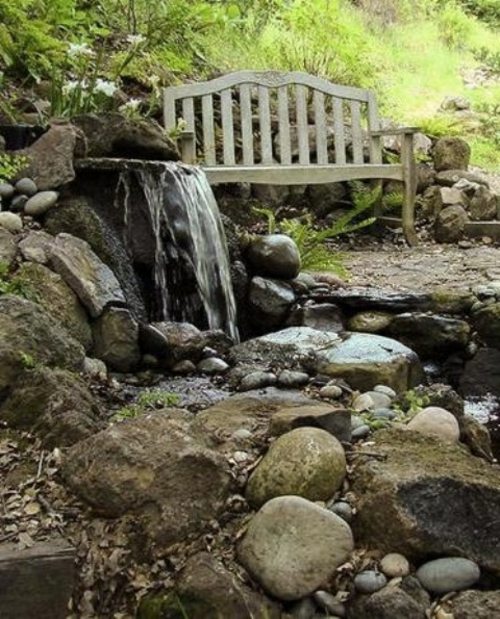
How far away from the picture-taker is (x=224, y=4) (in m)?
7.27

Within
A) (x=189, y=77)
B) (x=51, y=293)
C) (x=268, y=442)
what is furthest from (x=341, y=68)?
(x=268, y=442)

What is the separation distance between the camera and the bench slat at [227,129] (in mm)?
5520

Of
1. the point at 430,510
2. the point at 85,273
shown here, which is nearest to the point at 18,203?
the point at 85,273

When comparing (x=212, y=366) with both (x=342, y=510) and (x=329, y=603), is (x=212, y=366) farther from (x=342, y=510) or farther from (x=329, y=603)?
(x=329, y=603)

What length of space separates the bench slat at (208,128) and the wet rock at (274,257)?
1.54 meters

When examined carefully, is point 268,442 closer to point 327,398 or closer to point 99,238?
point 327,398

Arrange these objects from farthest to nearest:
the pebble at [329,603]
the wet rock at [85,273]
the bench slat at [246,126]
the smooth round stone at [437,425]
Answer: the bench slat at [246,126] < the wet rock at [85,273] < the smooth round stone at [437,425] < the pebble at [329,603]

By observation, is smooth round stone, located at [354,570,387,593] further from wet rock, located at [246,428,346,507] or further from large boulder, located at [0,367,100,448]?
large boulder, located at [0,367,100,448]

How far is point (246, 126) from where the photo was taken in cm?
564

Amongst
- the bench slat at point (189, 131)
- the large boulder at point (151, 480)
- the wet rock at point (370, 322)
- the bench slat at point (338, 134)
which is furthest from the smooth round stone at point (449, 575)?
Result: the bench slat at point (338, 134)

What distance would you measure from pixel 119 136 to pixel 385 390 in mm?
2100

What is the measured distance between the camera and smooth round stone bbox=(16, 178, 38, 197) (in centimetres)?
333

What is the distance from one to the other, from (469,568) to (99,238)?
236cm

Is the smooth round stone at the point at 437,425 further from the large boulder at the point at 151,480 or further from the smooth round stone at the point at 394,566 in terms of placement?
the large boulder at the point at 151,480
